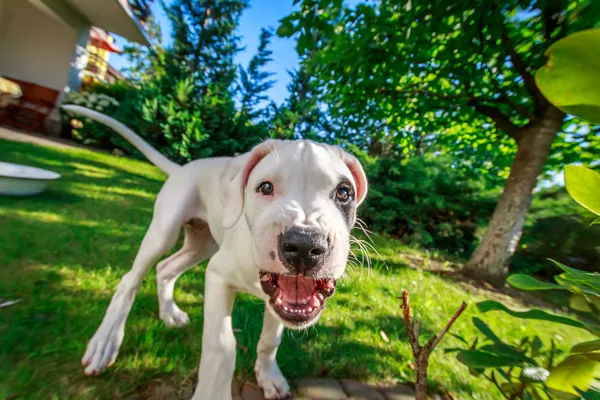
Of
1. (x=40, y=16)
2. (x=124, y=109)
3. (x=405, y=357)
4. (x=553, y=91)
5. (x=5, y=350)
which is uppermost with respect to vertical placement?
(x=40, y=16)

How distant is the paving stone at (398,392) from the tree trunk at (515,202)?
156 inches

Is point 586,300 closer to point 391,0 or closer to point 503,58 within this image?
point 391,0

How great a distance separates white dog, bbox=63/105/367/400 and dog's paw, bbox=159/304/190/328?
35cm

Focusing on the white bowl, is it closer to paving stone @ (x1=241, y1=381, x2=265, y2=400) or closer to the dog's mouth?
paving stone @ (x1=241, y1=381, x2=265, y2=400)

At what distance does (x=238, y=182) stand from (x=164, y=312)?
4.39ft

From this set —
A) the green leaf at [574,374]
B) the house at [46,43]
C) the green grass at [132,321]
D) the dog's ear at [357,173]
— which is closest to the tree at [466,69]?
the green grass at [132,321]

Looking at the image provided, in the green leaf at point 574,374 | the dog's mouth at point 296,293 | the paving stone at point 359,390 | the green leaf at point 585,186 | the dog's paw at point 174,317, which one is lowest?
the dog's paw at point 174,317

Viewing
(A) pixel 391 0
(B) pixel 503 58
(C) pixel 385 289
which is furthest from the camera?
(B) pixel 503 58

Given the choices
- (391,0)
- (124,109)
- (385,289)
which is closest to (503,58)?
(391,0)

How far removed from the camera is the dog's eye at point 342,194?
1435 mm

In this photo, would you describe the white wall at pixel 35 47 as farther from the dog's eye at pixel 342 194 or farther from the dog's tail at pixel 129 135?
the dog's eye at pixel 342 194

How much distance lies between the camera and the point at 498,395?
2.13 meters

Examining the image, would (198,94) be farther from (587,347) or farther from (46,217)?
(587,347)

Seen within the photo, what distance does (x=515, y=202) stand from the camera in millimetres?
4797
